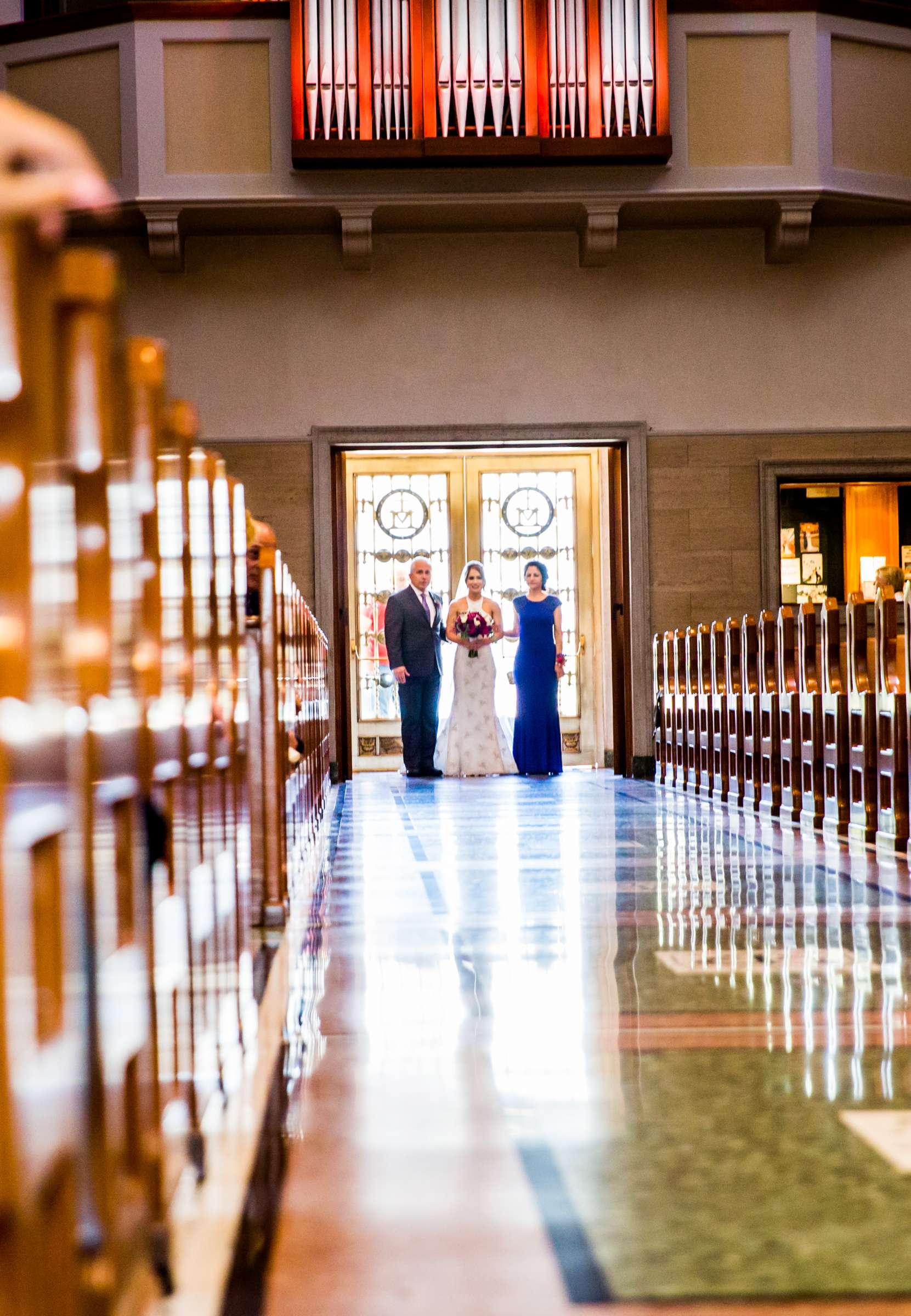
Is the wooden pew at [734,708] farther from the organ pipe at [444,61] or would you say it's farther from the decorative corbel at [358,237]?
the organ pipe at [444,61]

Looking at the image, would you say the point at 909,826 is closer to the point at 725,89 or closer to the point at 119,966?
the point at 119,966

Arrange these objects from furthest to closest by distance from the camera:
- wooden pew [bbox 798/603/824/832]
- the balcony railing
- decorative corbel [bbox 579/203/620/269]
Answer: decorative corbel [bbox 579/203/620/269]
the balcony railing
wooden pew [bbox 798/603/824/832]

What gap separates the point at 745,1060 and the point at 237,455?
898cm

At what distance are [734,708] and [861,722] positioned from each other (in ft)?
7.41

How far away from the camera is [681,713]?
9812mm

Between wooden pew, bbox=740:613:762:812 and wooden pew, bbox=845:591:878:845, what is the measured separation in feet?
4.63

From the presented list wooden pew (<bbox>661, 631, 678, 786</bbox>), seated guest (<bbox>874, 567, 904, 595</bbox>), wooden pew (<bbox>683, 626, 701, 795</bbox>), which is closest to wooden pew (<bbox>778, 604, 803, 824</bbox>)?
seated guest (<bbox>874, 567, 904, 595</bbox>)

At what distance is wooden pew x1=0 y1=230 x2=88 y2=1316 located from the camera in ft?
2.62

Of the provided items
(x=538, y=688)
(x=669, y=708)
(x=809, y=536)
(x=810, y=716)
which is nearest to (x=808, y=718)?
(x=810, y=716)

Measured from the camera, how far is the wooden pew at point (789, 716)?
21.9ft

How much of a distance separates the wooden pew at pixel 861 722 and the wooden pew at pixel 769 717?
1.04 m

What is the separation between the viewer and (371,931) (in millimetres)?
3516

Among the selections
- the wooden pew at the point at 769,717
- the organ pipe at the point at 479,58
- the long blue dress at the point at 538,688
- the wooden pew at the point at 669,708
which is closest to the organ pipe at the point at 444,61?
the organ pipe at the point at 479,58

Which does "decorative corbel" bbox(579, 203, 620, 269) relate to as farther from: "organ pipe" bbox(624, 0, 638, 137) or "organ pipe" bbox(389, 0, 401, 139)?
"organ pipe" bbox(389, 0, 401, 139)
